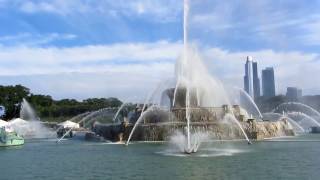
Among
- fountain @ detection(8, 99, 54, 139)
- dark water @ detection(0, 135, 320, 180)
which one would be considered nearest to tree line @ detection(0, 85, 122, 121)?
fountain @ detection(8, 99, 54, 139)

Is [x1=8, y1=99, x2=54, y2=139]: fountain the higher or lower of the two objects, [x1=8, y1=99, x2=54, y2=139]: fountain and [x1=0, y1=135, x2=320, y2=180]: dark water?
the higher

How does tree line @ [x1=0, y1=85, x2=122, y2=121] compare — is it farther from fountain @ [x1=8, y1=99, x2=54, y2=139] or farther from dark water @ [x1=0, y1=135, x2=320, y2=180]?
dark water @ [x1=0, y1=135, x2=320, y2=180]

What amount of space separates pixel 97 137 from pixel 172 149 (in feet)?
89.2

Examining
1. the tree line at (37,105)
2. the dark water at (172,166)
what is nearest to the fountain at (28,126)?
the tree line at (37,105)

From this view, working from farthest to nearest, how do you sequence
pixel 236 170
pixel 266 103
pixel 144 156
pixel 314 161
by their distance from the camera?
pixel 266 103, pixel 144 156, pixel 314 161, pixel 236 170

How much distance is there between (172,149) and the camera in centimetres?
4959

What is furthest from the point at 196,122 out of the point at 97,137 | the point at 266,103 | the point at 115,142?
the point at 266,103

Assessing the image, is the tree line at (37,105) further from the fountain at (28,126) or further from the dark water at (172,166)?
the dark water at (172,166)

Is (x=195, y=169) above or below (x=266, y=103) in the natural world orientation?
below

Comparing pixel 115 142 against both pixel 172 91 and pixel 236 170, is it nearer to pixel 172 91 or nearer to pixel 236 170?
pixel 172 91

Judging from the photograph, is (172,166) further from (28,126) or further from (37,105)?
(37,105)

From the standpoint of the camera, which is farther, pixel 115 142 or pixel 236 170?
pixel 115 142

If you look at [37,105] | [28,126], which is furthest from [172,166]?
[37,105]

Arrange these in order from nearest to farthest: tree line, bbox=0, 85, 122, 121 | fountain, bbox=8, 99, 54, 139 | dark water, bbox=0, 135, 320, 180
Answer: dark water, bbox=0, 135, 320, 180
fountain, bbox=8, 99, 54, 139
tree line, bbox=0, 85, 122, 121
